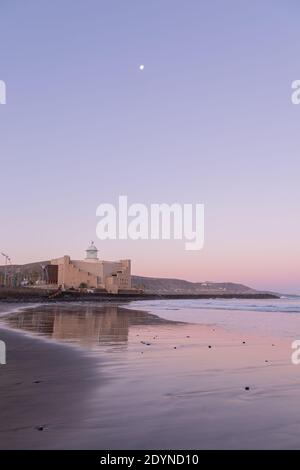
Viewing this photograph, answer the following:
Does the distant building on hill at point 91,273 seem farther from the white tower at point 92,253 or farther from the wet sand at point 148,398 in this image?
the wet sand at point 148,398

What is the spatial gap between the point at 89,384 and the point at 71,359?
278cm

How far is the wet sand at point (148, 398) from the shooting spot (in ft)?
16.0

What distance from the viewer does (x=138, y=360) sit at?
1023 cm

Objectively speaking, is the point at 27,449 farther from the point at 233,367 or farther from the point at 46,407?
the point at 233,367

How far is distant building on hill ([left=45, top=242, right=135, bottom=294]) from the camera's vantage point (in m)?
125

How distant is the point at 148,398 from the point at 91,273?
123 m

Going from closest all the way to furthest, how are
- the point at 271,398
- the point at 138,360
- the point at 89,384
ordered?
the point at 271,398 → the point at 89,384 → the point at 138,360

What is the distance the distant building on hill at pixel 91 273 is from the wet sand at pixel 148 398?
111319mm

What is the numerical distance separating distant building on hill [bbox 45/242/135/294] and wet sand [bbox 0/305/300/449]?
111319mm
